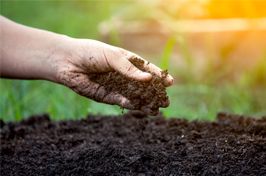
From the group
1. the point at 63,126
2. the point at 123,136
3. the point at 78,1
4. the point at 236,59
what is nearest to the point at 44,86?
the point at 63,126

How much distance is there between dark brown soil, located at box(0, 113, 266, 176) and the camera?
6.98 ft

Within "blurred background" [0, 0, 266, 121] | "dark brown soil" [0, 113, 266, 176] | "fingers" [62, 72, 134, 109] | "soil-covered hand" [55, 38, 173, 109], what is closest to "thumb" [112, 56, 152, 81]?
"soil-covered hand" [55, 38, 173, 109]

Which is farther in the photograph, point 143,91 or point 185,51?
point 185,51

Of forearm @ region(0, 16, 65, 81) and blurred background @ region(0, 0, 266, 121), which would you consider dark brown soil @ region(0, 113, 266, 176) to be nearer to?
forearm @ region(0, 16, 65, 81)

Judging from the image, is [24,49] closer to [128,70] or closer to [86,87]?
[86,87]

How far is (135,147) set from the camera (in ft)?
8.05

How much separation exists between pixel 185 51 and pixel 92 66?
6.98ft

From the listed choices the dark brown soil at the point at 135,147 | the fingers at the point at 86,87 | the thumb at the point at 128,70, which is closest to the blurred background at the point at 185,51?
the dark brown soil at the point at 135,147

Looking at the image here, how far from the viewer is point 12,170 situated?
2.27 meters

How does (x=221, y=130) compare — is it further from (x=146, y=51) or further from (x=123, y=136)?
(x=146, y=51)

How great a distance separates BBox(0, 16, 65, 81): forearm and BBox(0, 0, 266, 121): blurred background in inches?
43.8

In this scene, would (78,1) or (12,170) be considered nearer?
(12,170)

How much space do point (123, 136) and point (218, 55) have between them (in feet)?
8.59

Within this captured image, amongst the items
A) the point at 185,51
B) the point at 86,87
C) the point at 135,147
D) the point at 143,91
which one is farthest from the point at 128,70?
the point at 185,51
